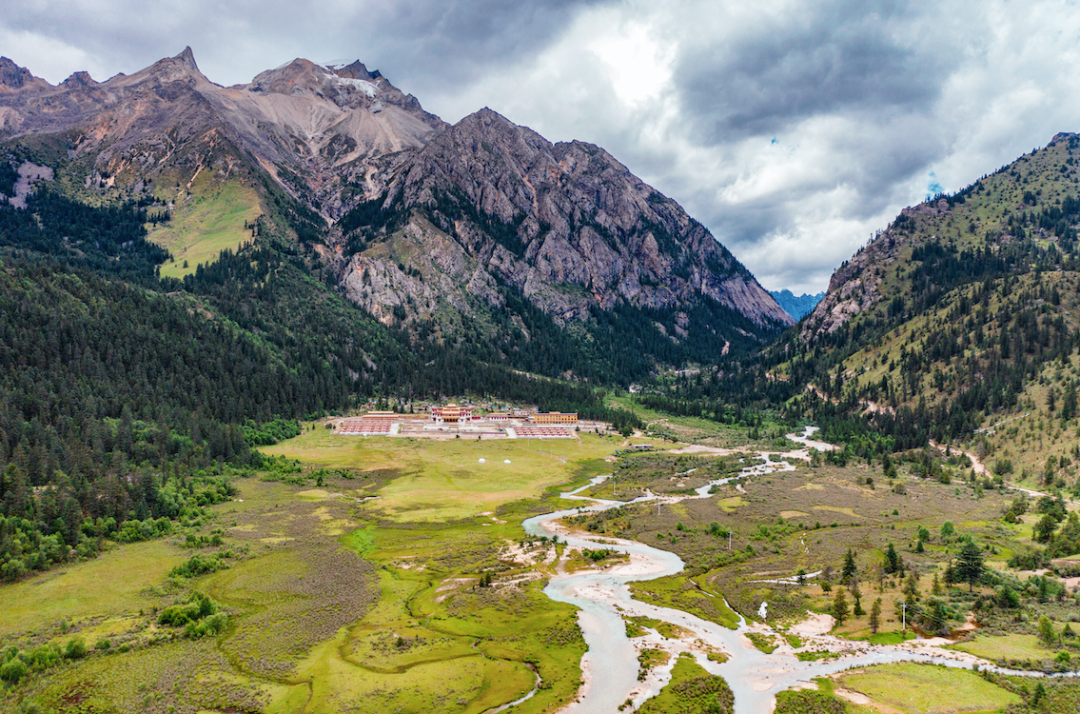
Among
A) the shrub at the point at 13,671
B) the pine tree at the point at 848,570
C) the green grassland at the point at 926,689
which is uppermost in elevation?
the pine tree at the point at 848,570

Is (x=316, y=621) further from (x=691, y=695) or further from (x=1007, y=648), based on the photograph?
(x=1007, y=648)

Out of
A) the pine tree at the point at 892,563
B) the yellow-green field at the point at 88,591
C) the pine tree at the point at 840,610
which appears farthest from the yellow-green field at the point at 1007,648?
the yellow-green field at the point at 88,591

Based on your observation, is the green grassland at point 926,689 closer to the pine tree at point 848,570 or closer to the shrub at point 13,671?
the pine tree at point 848,570

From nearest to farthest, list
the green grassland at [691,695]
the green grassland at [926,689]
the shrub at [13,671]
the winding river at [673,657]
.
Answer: the green grassland at [926,689] → the green grassland at [691,695] → the shrub at [13,671] → the winding river at [673,657]

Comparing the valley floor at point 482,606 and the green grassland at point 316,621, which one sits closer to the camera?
the green grassland at point 316,621

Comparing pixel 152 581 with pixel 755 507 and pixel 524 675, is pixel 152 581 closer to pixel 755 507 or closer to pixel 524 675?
pixel 524 675

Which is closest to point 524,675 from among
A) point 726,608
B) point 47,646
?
point 726,608

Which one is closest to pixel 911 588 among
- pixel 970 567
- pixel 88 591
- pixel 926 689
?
pixel 970 567
